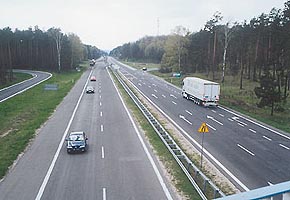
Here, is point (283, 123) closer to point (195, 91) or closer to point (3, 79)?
point (195, 91)

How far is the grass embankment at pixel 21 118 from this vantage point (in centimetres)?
2312

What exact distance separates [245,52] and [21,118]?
174 feet

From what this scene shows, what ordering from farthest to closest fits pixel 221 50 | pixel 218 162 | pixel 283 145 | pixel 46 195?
pixel 221 50 < pixel 283 145 < pixel 218 162 < pixel 46 195

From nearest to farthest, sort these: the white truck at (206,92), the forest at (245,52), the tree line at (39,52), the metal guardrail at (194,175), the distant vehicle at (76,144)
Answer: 1. the metal guardrail at (194,175)
2. the distant vehicle at (76,144)
3. the white truck at (206,92)
4. the forest at (245,52)
5. the tree line at (39,52)

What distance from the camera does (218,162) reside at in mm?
21125

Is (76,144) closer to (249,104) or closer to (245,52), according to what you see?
(249,104)

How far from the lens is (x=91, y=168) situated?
1978cm

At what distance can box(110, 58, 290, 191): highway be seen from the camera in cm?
1895

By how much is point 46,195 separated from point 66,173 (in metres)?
3.06

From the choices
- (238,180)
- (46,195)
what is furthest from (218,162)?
(46,195)

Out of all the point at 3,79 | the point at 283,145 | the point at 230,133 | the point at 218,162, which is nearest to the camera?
the point at 218,162

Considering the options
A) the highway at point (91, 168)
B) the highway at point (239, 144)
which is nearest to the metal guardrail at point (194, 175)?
the highway at point (91, 168)

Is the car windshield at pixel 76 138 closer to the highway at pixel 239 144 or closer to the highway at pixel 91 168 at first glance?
the highway at pixel 91 168

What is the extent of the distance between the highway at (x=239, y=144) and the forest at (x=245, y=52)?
24.1 ft
